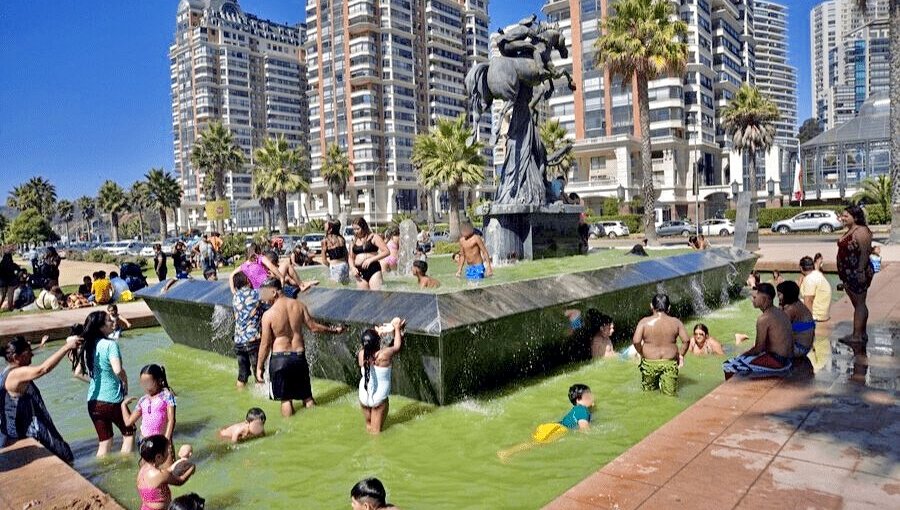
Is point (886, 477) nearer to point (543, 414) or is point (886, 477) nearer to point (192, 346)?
point (543, 414)

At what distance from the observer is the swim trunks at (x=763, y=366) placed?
21.7 feet

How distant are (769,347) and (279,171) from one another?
56.6 metres

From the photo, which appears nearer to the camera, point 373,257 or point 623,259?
point 373,257

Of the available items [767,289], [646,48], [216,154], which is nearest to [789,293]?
[767,289]

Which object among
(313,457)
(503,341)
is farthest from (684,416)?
(313,457)

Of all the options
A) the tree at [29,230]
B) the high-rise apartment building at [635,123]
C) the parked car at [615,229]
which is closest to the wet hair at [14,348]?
the parked car at [615,229]

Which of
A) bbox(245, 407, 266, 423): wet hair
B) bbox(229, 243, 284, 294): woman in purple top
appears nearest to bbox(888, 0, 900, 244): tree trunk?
bbox(229, 243, 284, 294): woman in purple top

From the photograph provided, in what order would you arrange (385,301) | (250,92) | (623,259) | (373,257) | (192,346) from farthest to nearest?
(250,92) → (623,259) → (192,346) → (373,257) → (385,301)

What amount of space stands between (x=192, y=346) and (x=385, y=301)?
5736 mm

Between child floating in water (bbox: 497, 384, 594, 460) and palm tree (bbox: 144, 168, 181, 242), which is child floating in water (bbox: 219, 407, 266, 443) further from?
palm tree (bbox: 144, 168, 181, 242)

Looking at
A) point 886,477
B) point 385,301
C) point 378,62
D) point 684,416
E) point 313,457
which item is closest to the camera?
point 886,477

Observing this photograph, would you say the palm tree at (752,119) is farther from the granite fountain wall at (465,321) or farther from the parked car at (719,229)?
the granite fountain wall at (465,321)

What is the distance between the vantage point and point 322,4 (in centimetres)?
9225

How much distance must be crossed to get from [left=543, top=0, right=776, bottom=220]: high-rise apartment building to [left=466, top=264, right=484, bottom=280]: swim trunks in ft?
168
